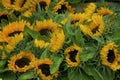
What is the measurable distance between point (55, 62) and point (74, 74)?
21 cm

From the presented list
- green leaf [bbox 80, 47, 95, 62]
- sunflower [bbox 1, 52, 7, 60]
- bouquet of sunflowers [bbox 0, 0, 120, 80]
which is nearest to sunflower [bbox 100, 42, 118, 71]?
bouquet of sunflowers [bbox 0, 0, 120, 80]

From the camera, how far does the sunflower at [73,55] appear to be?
4598 millimetres

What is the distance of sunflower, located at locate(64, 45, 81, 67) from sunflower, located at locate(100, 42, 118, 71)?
23 centimetres

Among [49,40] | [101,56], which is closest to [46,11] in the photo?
[49,40]

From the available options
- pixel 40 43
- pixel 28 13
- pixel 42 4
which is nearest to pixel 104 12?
pixel 42 4

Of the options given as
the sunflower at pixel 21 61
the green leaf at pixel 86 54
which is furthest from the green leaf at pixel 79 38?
the sunflower at pixel 21 61

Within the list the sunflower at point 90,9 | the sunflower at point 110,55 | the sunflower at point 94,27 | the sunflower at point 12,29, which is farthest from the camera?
the sunflower at point 90,9

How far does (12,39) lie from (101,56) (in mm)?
899

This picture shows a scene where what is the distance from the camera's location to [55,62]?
466 centimetres

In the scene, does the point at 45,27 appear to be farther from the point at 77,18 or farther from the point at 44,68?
the point at 44,68

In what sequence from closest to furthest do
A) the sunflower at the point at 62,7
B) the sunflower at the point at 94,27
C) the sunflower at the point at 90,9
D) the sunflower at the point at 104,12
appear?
the sunflower at the point at 94,27
the sunflower at the point at 104,12
the sunflower at the point at 90,9
the sunflower at the point at 62,7

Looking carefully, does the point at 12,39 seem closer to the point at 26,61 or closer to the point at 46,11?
the point at 26,61

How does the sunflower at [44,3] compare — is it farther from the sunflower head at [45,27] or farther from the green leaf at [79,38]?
the green leaf at [79,38]

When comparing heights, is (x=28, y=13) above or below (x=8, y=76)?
above
